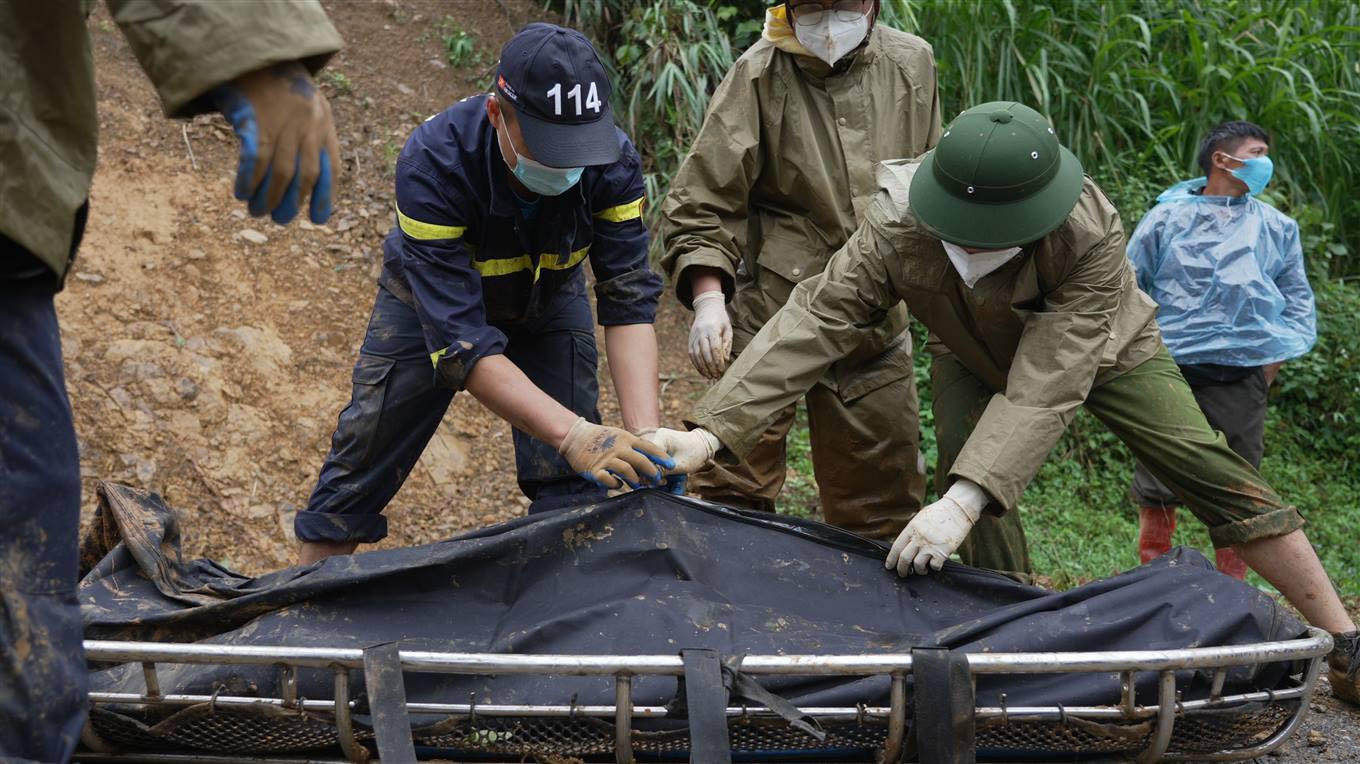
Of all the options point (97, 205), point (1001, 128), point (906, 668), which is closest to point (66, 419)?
point (906, 668)

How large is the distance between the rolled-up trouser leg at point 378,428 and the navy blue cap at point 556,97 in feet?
2.36

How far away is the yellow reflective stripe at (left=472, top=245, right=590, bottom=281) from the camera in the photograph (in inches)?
128

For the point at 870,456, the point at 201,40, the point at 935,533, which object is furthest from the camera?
the point at 870,456

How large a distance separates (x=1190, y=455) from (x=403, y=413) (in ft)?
6.72

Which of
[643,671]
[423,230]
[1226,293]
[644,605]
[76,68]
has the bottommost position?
[1226,293]

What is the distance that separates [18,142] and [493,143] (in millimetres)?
1590

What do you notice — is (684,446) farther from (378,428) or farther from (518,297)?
(378,428)

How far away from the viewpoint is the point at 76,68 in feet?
5.34

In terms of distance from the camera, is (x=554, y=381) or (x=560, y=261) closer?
(x=560, y=261)

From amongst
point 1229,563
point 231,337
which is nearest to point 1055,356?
point 1229,563

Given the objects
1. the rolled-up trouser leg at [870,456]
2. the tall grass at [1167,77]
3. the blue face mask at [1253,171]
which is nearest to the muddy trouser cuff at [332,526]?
the rolled-up trouser leg at [870,456]

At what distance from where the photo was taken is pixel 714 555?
9.26ft

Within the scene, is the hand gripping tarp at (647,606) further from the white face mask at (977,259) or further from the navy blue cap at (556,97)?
the navy blue cap at (556,97)

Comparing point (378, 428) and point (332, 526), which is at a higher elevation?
point (378, 428)
